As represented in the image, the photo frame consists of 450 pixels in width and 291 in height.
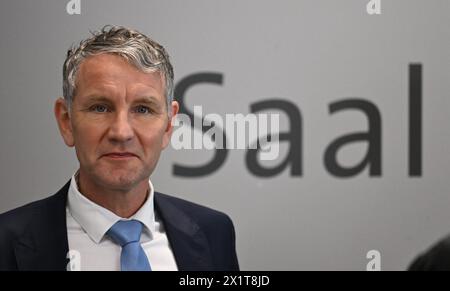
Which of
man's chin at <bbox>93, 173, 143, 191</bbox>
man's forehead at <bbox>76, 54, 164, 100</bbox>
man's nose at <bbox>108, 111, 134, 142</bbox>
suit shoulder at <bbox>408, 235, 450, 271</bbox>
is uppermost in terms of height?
man's forehead at <bbox>76, 54, 164, 100</bbox>

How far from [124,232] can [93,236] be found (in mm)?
75

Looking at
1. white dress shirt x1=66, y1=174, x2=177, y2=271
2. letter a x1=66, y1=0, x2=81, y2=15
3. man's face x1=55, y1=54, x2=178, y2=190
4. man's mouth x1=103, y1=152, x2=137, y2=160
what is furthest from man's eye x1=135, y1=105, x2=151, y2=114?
letter a x1=66, y1=0, x2=81, y2=15

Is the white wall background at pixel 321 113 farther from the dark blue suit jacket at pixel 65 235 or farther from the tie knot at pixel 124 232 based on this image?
the tie knot at pixel 124 232

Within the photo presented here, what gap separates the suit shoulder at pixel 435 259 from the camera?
4.94ft

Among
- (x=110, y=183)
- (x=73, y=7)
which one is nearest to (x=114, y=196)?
(x=110, y=183)

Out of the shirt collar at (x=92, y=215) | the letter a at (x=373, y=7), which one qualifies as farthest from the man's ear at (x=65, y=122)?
the letter a at (x=373, y=7)

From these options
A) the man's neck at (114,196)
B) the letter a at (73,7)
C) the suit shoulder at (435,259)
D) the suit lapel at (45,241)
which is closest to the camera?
the suit lapel at (45,241)

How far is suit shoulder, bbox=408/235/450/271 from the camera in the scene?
1505mm

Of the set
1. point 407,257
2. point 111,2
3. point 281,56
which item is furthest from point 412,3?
point 111,2

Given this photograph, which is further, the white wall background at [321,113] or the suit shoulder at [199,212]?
the white wall background at [321,113]

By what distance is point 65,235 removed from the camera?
1.35 metres

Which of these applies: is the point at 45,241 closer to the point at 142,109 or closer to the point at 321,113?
the point at 142,109

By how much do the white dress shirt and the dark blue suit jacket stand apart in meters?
0.03

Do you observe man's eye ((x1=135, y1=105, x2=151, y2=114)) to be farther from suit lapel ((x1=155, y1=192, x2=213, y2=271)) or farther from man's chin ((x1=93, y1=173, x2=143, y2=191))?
suit lapel ((x1=155, y1=192, x2=213, y2=271))
